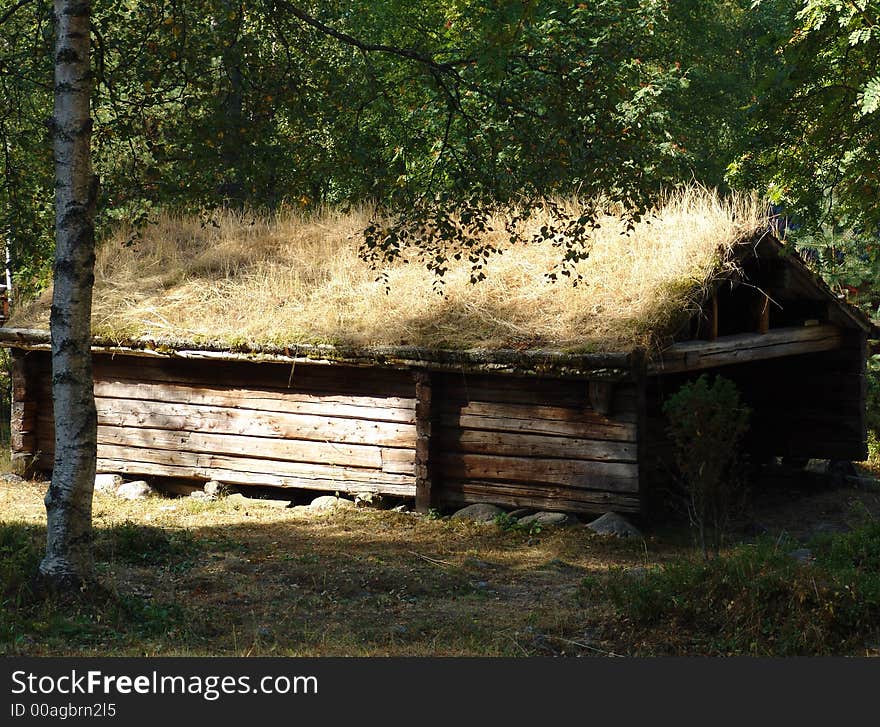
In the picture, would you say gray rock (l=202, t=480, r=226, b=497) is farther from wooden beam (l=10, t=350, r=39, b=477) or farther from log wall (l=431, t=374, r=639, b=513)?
log wall (l=431, t=374, r=639, b=513)

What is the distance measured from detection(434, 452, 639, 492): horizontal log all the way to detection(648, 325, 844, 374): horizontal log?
1136 millimetres

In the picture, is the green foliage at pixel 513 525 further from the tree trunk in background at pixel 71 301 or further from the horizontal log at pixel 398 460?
the tree trunk in background at pixel 71 301

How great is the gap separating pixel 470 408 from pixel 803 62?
4875 mm

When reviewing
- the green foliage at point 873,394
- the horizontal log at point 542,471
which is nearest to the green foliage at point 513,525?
the horizontal log at point 542,471

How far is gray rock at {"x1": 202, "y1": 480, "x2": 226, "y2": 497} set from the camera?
12742mm

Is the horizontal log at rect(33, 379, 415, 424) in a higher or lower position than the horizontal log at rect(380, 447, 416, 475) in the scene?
higher

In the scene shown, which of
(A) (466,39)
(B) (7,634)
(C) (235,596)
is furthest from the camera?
(A) (466,39)

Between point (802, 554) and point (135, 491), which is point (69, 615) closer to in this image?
point (802, 554)

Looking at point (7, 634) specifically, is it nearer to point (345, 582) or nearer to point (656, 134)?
point (345, 582)

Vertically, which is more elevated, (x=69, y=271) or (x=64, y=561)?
(x=69, y=271)

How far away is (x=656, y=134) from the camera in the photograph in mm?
8891

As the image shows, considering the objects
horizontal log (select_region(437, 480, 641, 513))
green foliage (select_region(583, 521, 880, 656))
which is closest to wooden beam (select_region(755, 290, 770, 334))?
horizontal log (select_region(437, 480, 641, 513))

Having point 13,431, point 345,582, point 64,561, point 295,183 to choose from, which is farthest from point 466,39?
point 64,561

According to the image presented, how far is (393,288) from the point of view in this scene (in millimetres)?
12492
